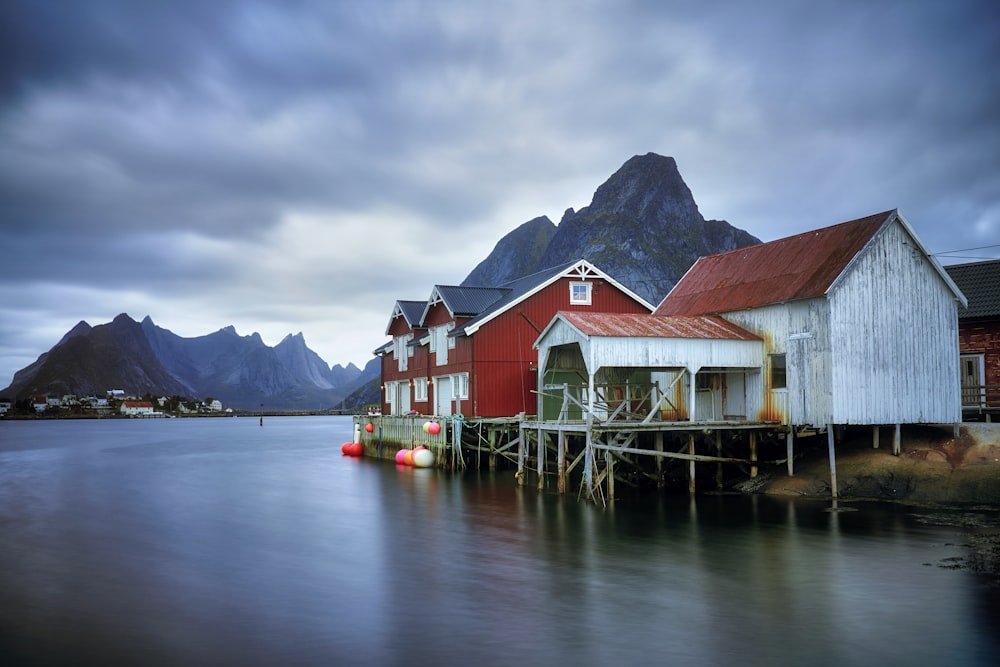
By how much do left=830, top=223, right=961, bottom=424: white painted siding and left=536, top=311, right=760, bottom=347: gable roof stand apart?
3507mm

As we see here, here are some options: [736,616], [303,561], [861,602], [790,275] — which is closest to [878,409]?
[790,275]

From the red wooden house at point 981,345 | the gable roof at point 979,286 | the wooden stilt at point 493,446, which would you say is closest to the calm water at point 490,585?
the wooden stilt at point 493,446

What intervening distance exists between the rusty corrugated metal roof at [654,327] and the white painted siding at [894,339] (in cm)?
351

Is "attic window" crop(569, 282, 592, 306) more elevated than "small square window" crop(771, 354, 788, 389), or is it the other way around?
"attic window" crop(569, 282, 592, 306)

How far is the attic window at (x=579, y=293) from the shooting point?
40938 millimetres

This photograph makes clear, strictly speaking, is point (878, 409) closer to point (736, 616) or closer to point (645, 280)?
point (736, 616)

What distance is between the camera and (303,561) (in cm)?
1941

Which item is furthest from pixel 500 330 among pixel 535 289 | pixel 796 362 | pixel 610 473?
pixel 796 362

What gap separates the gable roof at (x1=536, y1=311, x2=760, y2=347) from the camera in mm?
26594

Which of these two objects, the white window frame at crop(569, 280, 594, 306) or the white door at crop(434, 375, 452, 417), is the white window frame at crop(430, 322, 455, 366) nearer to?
the white door at crop(434, 375, 452, 417)

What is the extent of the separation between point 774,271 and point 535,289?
13.4 meters

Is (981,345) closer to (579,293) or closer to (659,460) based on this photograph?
(659,460)

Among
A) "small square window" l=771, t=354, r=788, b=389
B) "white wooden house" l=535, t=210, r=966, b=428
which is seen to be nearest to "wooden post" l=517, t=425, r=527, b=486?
"white wooden house" l=535, t=210, r=966, b=428

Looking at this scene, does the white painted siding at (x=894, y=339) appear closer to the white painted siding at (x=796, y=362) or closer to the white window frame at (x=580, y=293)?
the white painted siding at (x=796, y=362)
